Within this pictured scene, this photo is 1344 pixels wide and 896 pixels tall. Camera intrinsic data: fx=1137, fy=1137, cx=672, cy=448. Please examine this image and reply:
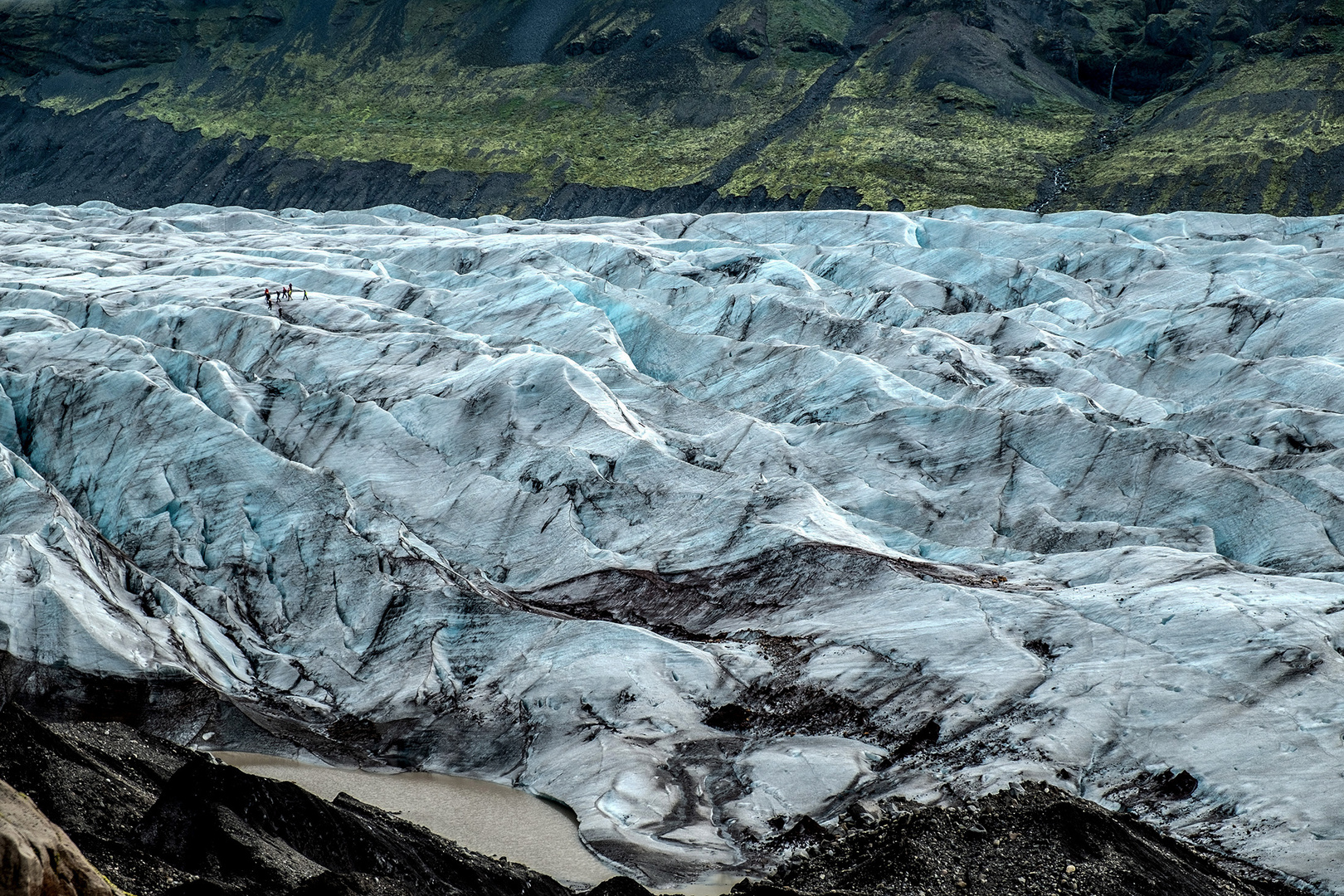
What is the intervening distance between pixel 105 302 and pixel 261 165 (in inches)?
3219

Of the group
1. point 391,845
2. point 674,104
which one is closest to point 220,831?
point 391,845

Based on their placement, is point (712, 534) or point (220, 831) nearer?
point (220, 831)

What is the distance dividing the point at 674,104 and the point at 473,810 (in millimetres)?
103971

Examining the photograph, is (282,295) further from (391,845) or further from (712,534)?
(391,845)

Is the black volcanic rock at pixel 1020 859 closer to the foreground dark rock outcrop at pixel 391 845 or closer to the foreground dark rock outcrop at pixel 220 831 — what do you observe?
the foreground dark rock outcrop at pixel 391 845

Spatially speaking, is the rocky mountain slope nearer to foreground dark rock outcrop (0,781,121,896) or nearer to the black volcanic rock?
the black volcanic rock

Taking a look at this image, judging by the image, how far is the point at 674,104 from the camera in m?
118

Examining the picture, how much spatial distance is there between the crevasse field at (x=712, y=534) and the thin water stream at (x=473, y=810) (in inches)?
26.1

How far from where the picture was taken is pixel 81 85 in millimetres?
144500

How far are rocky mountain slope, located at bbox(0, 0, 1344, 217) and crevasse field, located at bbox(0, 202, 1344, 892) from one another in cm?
4356


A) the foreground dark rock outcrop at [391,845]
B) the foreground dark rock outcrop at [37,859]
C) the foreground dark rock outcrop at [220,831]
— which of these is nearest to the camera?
the foreground dark rock outcrop at [37,859]

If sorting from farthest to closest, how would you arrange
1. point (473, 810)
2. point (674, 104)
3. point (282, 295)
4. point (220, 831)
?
point (674, 104), point (282, 295), point (473, 810), point (220, 831)

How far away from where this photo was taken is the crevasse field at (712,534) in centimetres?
2327

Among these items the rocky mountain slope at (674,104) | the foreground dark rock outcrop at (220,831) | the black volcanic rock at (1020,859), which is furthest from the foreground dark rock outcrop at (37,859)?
the rocky mountain slope at (674,104)
